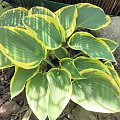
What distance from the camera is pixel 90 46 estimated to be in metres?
1.49

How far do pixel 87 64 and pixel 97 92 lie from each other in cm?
13

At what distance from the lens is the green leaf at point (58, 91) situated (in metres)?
1.39

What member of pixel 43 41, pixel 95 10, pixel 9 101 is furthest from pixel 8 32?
pixel 95 10

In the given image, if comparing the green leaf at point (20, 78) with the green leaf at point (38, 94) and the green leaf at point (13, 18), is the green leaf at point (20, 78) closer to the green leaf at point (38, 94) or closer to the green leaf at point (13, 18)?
the green leaf at point (38, 94)

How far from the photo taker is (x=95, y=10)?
5.41 ft

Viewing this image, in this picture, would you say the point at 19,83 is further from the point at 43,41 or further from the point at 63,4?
the point at 63,4

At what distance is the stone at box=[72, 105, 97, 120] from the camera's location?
1.53m

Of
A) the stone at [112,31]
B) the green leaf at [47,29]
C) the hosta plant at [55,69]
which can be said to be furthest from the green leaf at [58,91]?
the stone at [112,31]

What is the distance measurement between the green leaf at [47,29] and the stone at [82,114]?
1.03 ft

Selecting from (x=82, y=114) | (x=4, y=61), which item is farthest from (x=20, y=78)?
(x=82, y=114)

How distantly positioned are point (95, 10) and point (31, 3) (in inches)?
15.7

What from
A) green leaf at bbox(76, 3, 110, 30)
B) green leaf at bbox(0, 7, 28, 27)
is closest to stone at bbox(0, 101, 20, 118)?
green leaf at bbox(0, 7, 28, 27)

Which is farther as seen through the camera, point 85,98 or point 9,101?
point 9,101

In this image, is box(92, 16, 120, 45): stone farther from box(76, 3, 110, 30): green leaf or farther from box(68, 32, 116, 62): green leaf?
box(68, 32, 116, 62): green leaf
